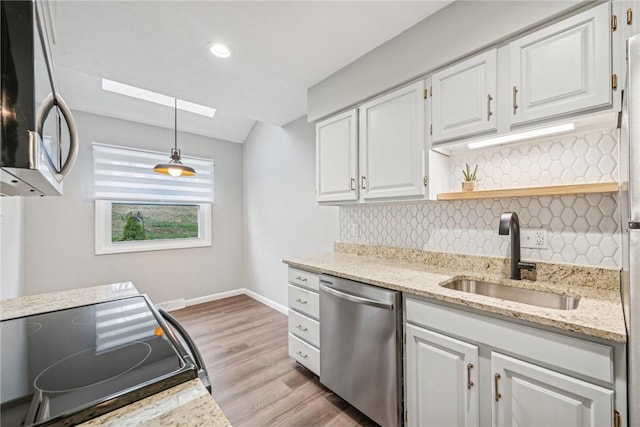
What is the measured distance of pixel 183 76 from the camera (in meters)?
2.30

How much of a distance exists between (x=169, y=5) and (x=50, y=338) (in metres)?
1.77

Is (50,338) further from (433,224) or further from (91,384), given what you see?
(433,224)

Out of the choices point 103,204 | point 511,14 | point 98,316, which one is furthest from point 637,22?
point 103,204

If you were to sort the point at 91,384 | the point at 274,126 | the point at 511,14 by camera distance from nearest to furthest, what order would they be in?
1. the point at 91,384
2. the point at 511,14
3. the point at 274,126

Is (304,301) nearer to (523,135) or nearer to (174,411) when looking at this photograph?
(174,411)

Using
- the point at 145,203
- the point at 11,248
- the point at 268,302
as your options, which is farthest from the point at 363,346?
the point at 145,203

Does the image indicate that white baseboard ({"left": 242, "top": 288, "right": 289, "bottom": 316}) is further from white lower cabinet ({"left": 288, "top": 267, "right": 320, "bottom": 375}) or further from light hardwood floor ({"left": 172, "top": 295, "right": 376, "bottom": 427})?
white lower cabinet ({"left": 288, "top": 267, "right": 320, "bottom": 375})

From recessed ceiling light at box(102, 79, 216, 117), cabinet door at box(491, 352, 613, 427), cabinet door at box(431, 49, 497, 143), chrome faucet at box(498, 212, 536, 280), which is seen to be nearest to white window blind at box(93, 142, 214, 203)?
recessed ceiling light at box(102, 79, 216, 117)

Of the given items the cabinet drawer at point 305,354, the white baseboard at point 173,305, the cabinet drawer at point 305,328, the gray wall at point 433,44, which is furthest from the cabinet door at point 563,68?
the white baseboard at point 173,305

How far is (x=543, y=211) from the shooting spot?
5.06 ft

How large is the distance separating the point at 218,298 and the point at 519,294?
3.99m

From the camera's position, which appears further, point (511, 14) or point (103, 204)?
point (103, 204)

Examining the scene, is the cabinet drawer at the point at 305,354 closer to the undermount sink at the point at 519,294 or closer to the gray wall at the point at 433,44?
the undermount sink at the point at 519,294

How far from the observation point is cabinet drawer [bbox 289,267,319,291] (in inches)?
81.6
